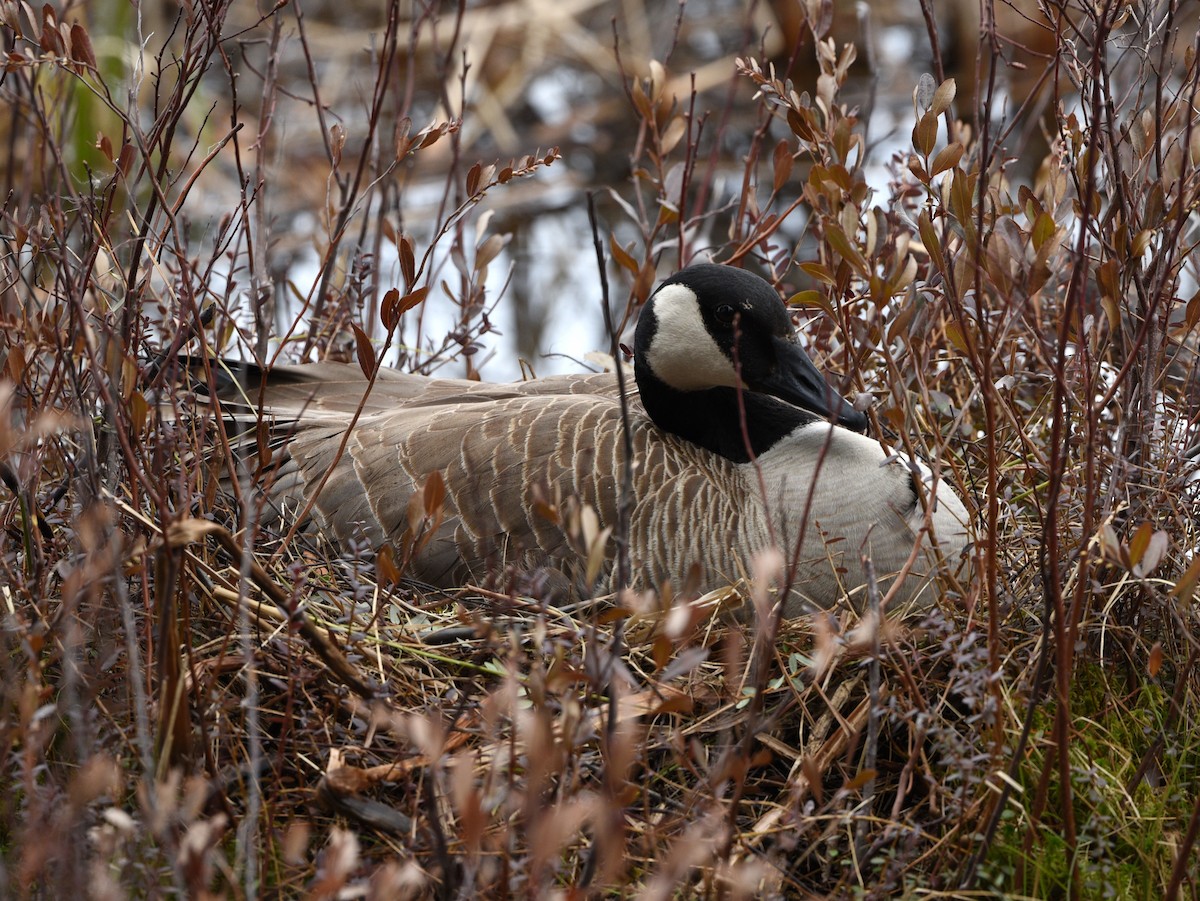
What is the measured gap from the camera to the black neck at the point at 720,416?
373 centimetres

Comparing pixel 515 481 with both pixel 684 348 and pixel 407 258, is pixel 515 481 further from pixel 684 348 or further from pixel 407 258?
pixel 407 258

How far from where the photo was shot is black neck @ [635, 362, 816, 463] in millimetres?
3727

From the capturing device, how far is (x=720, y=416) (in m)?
3.78

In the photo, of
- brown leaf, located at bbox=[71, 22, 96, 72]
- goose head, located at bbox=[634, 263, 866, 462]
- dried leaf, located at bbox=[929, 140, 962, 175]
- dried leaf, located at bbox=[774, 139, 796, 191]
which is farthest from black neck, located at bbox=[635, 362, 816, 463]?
brown leaf, located at bbox=[71, 22, 96, 72]

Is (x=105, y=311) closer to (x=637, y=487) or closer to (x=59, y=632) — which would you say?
(x=59, y=632)

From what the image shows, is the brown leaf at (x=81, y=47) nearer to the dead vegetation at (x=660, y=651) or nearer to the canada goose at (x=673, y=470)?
the dead vegetation at (x=660, y=651)

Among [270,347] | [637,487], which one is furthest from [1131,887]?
[270,347]

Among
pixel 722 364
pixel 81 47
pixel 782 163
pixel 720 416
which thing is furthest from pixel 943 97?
pixel 81 47

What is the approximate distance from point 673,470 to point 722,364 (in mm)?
353

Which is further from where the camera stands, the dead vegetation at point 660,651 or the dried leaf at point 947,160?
Result: the dried leaf at point 947,160

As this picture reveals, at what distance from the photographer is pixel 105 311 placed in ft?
9.19

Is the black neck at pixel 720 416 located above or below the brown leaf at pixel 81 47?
below

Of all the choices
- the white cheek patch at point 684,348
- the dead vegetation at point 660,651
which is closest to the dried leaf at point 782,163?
the dead vegetation at point 660,651

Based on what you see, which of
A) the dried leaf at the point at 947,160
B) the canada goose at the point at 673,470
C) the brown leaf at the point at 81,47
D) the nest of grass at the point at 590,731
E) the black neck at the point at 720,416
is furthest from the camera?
the black neck at the point at 720,416
